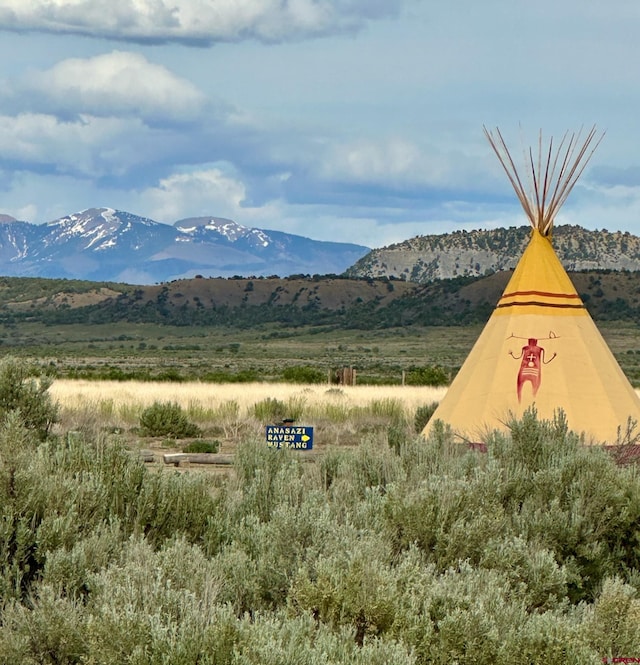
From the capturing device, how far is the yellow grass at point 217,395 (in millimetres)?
21077

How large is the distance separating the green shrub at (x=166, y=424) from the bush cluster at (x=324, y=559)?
9801mm

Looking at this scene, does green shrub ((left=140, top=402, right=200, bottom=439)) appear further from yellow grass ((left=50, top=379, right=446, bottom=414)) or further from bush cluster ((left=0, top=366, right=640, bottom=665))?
bush cluster ((left=0, top=366, right=640, bottom=665))

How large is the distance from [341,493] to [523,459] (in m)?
1.73

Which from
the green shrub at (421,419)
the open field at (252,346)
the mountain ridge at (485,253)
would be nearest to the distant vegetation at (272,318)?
the open field at (252,346)

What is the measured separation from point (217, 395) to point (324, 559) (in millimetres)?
18563

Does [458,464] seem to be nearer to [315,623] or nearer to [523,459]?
[523,459]

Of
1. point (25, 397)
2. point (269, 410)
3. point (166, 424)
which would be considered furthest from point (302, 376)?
point (25, 397)

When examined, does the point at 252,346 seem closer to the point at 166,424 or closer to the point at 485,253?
the point at 485,253

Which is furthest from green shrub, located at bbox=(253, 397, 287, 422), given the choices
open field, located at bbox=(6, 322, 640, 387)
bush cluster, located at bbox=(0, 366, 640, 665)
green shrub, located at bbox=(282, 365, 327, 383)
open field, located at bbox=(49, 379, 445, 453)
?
open field, located at bbox=(6, 322, 640, 387)

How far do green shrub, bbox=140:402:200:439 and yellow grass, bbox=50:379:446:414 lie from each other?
1.48 m

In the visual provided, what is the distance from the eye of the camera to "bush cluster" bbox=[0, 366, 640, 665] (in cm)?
443

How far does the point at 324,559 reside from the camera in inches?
202

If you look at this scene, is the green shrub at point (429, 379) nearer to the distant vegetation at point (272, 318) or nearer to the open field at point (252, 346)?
the open field at point (252, 346)

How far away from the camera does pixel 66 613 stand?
4820mm
